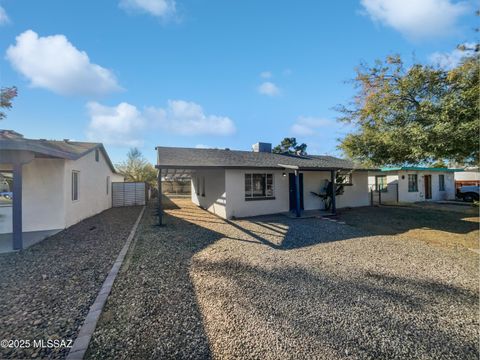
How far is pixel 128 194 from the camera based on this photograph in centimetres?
1661

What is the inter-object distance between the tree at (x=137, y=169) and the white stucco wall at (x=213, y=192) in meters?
14.0

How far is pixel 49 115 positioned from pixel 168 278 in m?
11.1

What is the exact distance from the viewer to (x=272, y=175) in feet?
37.7

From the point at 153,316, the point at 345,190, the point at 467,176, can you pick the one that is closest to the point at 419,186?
the point at 345,190

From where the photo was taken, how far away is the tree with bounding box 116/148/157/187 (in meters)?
27.4

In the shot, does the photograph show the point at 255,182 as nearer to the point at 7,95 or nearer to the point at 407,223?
the point at 407,223

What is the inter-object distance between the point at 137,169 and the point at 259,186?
21.9 metres

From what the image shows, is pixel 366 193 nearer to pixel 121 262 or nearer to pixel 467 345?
pixel 467 345

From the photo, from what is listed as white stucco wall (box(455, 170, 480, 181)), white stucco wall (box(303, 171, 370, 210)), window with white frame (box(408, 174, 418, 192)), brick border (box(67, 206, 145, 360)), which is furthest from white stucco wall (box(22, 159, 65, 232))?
white stucco wall (box(455, 170, 480, 181))

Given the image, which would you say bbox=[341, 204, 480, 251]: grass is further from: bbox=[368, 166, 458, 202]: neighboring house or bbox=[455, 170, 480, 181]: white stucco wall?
bbox=[455, 170, 480, 181]: white stucco wall

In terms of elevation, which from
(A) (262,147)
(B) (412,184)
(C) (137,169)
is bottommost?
(B) (412,184)

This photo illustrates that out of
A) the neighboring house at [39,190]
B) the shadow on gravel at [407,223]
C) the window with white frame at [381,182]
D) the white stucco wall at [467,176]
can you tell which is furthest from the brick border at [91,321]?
the white stucco wall at [467,176]

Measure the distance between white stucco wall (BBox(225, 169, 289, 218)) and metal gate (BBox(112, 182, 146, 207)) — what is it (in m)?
9.47

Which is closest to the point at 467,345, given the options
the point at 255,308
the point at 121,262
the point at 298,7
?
the point at 255,308
